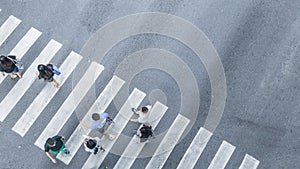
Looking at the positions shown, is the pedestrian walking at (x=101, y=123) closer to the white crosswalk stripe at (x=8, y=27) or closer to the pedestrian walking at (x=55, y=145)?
the pedestrian walking at (x=55, y=145)

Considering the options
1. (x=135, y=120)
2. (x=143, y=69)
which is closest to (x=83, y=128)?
(x=135, y=120)

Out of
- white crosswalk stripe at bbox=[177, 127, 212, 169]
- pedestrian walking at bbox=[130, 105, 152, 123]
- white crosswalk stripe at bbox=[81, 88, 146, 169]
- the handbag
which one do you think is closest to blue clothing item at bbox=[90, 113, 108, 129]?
white crosswalk stripe at bbox=[81, 88, 146, 169]

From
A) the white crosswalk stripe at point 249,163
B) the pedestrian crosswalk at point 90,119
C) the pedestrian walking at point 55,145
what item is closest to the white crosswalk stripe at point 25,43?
the pedestrian crosswalk at point 90,119

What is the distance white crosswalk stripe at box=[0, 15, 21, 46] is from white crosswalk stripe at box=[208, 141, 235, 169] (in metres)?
9.79

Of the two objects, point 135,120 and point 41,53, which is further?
point 41,53

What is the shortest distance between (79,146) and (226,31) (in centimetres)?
768

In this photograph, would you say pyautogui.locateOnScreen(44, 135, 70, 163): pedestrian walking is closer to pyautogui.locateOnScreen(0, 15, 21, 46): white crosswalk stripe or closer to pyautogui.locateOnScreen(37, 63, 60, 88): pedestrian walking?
pyautogui.locateOnScreen(37, 63, 60, 88): pedestrian walking

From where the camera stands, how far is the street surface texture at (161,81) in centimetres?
1548

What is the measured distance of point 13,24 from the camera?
57.5ft

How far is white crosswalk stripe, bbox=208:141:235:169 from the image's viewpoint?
15.3m

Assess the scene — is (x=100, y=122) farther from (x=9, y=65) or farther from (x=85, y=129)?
(x=9, y=65)

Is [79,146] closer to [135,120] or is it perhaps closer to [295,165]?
[135,120]

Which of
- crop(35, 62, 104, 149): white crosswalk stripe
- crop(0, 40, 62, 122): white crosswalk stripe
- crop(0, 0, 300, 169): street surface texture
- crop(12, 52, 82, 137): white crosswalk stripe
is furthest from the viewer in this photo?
crop(0, 40, 62, 122): white crosswalk stripe

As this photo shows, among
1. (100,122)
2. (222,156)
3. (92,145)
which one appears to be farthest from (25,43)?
(222,156)
